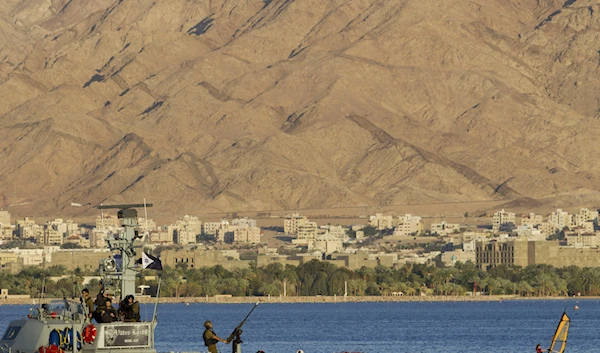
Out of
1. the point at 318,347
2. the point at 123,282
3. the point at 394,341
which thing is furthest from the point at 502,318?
the point at 123,282

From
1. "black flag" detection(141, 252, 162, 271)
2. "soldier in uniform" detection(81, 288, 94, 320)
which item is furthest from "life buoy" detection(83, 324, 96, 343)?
"black flag" detection(141, 252, 162, 271)

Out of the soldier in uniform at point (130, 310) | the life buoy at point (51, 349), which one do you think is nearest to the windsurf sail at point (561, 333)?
the soldier in uniform at point (130, 310)

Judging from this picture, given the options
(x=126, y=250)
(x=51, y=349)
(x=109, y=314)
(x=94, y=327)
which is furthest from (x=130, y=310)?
(x=51, y=349)

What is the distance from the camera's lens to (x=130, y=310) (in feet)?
134

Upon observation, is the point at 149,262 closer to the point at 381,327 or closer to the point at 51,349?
the point at 51,349

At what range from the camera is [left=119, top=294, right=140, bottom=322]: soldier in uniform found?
40.7 m

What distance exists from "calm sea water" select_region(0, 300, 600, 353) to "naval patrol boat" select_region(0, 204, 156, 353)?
30.7 meters

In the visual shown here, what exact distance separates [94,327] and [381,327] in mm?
92794

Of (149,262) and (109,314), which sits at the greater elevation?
(149,262)

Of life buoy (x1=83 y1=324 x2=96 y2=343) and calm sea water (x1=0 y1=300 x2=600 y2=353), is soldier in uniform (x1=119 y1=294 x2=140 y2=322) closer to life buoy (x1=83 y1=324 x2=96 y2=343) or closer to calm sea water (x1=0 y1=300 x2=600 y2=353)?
life buoy (x1=83 y1=324 x2=96 y2=343)

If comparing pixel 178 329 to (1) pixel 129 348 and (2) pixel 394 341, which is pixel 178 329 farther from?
(1) pixel 129 348

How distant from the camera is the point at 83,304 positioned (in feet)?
133

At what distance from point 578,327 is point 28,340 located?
91566mm

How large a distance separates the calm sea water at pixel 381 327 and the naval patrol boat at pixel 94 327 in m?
30.7
